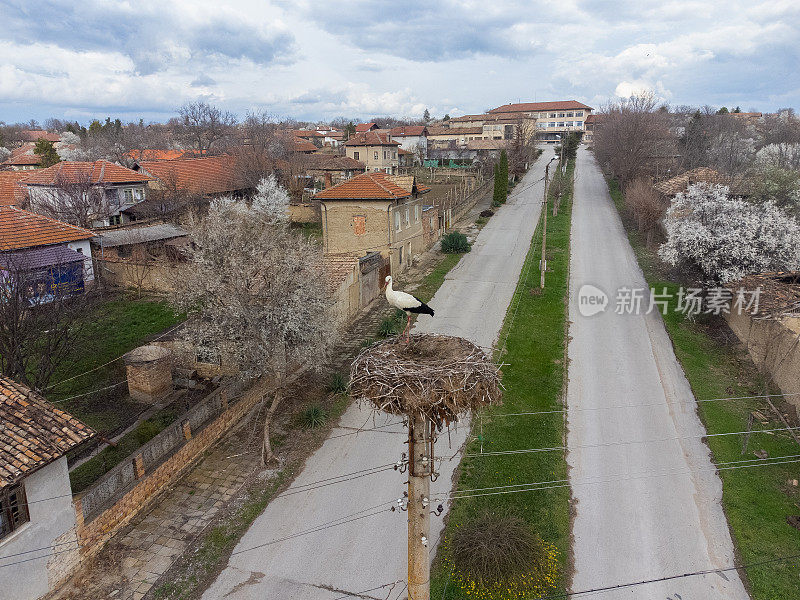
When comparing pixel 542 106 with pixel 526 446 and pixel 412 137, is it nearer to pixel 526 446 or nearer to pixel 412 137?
pixel 412 137

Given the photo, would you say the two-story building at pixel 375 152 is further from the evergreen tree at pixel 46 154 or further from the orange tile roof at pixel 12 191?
the orange tile roof at pixel 12 191

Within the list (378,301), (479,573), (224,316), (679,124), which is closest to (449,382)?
(479,573)

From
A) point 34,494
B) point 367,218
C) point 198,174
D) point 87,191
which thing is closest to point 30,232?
point 87,191

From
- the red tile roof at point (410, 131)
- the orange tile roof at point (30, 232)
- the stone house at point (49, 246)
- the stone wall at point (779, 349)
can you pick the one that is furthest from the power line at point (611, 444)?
the red tile roof at point (410, 131)

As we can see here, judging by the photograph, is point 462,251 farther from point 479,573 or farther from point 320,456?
point 479,573

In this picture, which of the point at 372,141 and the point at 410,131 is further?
the point at 410,131

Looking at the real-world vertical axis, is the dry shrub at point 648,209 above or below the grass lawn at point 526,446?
above

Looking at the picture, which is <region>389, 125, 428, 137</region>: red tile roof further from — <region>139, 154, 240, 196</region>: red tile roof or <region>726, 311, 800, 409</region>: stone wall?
<region>726, 311, 800, 409</region>: stone wall
